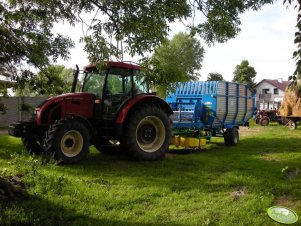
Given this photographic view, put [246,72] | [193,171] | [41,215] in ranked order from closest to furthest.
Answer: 1. [41,215]
2. [193,171]
3. [246,72]

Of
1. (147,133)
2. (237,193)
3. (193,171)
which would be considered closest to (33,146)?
(147,133)

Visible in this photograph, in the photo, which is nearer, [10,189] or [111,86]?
[10,189]

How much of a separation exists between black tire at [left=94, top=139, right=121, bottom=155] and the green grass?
1.67 feet

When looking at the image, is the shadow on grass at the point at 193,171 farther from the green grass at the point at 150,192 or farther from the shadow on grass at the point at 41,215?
the shadow on grass at the point at 41,215

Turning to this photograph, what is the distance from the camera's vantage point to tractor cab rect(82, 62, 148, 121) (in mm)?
9578

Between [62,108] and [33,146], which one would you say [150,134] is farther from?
[33,146]

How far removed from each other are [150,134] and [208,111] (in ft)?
11.4

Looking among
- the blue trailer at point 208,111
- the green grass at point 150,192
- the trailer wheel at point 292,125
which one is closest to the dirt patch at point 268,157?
the green grass at point 150,192

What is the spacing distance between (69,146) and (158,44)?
3.94 meters

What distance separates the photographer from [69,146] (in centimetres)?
872

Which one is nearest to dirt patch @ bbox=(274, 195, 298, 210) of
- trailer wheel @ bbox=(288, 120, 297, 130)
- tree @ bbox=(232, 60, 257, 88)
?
trailer wheel @ bbox=(288, 120, 297, 130)

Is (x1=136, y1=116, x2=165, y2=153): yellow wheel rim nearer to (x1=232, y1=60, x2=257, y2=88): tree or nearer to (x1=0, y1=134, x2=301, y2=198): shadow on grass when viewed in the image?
(x1=0, y1=134, x2=301, y2=198): shadow on grass

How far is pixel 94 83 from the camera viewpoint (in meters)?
9.88

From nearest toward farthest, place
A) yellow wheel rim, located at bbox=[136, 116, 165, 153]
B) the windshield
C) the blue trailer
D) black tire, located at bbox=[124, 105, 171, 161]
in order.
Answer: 1. black tire, located at bbox=[124, 105, 171, 161]
2. the windshield
3. yellow wheel rim, located at bbox=[136, 116, 165, 153]
4. the blue trailer
